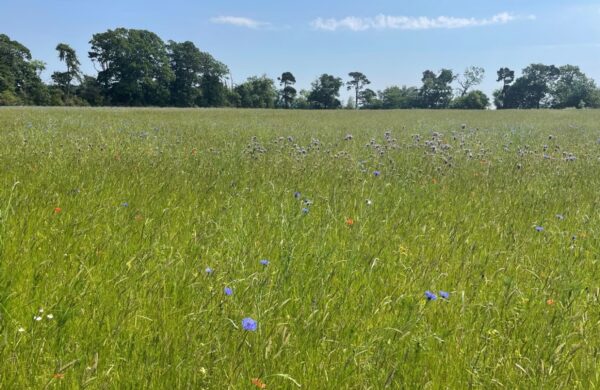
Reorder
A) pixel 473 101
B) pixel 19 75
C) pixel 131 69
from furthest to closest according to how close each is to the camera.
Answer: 1. pixel 473 101
2. pixel 131 69
3. pixel 19 75

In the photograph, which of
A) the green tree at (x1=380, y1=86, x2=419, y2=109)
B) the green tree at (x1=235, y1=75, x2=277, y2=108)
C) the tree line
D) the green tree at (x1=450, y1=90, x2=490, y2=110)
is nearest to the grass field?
the tree line

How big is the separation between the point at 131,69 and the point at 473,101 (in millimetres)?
70638

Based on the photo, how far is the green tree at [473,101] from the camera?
95.5m

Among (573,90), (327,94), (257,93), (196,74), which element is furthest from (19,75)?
(573,90)

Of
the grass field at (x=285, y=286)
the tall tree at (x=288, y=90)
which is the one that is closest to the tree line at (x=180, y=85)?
the tall tree at (x=288, y=90)

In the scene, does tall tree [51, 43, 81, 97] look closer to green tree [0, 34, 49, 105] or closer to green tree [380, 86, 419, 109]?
green tree [0, 34, 49, 105]

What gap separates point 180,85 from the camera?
253 feet

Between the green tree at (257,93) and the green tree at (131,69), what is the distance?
14649mm

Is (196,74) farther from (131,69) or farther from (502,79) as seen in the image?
(502,79)

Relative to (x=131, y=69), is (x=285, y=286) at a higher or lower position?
lower

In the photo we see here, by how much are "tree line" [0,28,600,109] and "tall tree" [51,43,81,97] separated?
0.46ft

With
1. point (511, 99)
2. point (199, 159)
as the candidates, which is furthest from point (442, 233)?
point (511, 99)

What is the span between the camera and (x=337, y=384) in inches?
62.9

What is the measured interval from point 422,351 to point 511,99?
115667mm
